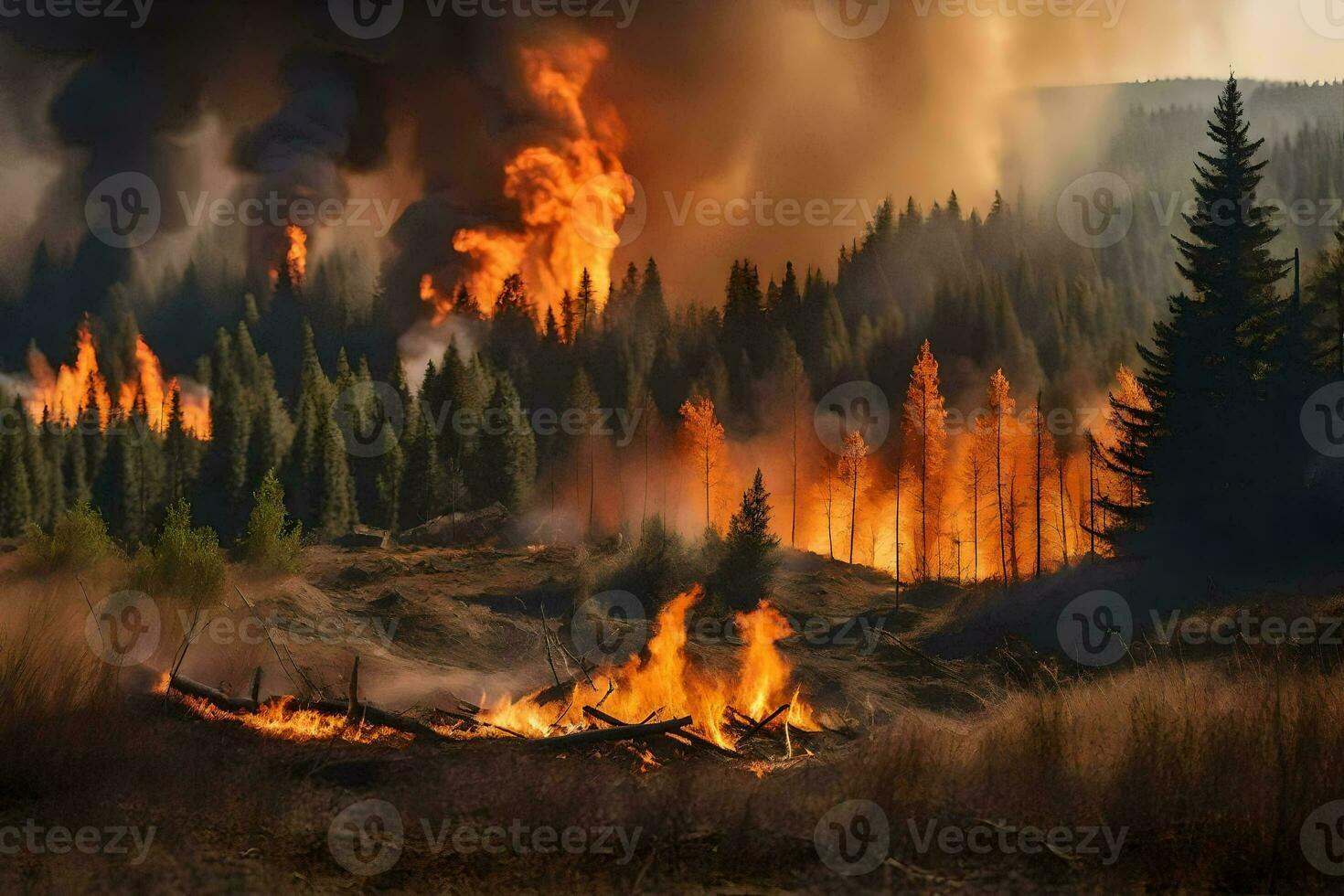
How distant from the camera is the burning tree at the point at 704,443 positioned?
75562 mm

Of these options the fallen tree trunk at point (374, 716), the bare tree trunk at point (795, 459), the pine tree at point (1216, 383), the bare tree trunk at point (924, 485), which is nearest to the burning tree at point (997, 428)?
the bare tree trunk at point (924, 485)

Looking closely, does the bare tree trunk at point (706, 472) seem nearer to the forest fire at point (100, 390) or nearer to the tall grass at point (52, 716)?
the tall grass at point (52, 716)

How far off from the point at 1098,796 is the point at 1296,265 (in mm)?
48044

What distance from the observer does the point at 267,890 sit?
1058 centimetres

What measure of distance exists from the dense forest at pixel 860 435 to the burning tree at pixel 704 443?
279 millimetres

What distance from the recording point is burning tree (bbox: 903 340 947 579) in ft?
212

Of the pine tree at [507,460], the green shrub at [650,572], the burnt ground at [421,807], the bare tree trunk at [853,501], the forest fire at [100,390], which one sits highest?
the forest fire at [100,390]

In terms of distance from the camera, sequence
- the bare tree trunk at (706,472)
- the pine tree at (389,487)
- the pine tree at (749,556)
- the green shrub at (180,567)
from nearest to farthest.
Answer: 1. the green shrub at (180,567)
2. the pine tree at (749,556)
3. the bare tree trunk at (706,472)
4. the pine tree at (389,487)

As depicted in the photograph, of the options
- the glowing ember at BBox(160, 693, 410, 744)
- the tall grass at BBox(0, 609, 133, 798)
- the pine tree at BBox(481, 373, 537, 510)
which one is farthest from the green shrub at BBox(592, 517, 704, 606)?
the tall grass at BBox(0, 609, 133, 798)

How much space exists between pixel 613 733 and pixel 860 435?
67176 mm

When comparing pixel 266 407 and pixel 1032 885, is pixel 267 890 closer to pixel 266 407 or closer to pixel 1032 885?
pixel 1032 885

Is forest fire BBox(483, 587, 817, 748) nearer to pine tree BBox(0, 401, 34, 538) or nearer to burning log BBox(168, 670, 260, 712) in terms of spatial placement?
burning log BBox(168, 670, 260, 712)

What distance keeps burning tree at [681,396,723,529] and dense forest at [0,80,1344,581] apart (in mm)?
279

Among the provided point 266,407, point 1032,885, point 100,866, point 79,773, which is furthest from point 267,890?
point 266,407
